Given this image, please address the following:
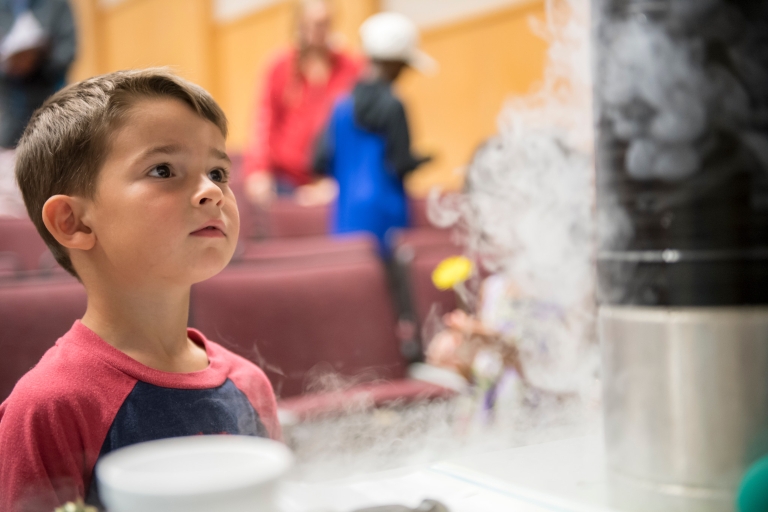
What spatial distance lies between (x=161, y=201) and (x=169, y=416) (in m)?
0.10

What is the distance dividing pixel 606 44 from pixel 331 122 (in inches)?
18.0

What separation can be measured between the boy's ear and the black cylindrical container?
0.26 metres

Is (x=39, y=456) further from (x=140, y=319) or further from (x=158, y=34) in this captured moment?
(x=158, y=34)

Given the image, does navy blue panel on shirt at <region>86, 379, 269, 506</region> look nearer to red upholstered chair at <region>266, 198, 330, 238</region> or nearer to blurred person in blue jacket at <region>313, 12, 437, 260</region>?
blurred person in blue jacket at <region>313, 12, 437, 260</region>

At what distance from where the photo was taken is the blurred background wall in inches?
20.7

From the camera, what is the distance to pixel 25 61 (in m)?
0.46

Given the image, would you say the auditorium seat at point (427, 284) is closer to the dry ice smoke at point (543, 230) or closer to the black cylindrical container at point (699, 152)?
the dry ice smoke at point (543, 230)

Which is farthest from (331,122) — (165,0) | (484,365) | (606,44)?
(606,44)

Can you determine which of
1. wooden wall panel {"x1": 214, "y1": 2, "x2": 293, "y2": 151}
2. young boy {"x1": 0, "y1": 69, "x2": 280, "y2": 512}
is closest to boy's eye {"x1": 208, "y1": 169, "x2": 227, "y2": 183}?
young boy {"x1": 0, "y1": 69, "x2": 280, "y2": 512}

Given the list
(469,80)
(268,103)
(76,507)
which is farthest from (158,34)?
(469,80)

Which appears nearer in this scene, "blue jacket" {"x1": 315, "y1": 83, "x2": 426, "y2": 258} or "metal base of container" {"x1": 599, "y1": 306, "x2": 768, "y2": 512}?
"metal base of container" {"x1": 599, "y1": 306, "x2": 768, "y2": 512}

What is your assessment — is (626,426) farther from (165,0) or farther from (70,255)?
(165,0)

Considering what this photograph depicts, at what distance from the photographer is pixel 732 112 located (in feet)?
1.14

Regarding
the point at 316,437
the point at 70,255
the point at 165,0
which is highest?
the point at 165,0
